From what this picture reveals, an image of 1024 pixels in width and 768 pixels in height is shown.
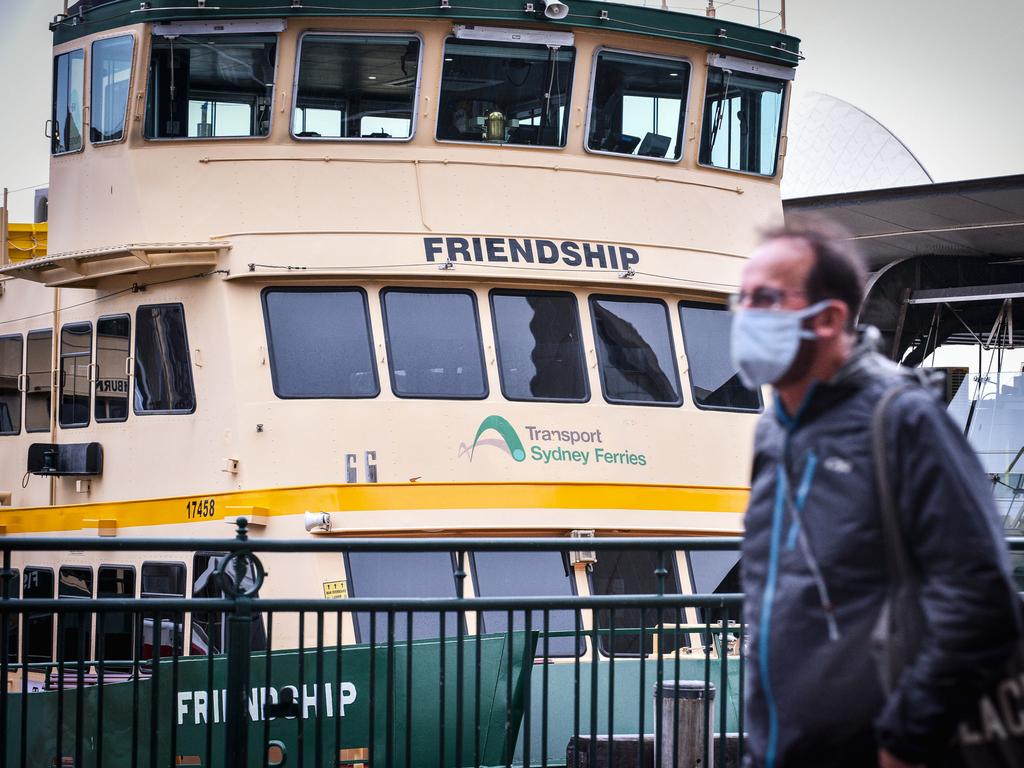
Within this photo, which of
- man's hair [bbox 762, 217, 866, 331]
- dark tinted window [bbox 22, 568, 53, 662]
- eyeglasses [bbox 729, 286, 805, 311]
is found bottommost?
dark tinted window [bbox 22, 568, 53, 662]

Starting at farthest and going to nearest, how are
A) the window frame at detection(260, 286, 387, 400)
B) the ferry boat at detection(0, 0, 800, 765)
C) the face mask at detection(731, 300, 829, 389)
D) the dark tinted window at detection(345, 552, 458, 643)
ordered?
the window frame at detection(260, 286, 387, 400), the ferry boat at detection(0, 0, 800, 765), the dark tinted window at detection(345, 552, 458, 643), the face mask at detection(731, 300, 829, 389)

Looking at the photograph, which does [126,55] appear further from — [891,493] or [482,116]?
[891,493]

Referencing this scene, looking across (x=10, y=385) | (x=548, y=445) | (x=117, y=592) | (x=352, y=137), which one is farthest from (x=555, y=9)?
A: (x=10, y=385)

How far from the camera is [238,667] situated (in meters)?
6.23

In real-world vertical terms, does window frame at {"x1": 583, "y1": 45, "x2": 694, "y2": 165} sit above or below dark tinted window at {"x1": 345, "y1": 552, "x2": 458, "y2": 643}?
above

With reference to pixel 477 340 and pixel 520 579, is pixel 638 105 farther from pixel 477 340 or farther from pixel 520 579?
pixel 520 579

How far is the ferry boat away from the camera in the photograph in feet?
36.6

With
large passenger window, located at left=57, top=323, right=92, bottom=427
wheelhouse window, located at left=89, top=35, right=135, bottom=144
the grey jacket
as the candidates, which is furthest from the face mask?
large passenger window, located at left=57, top=323, right=92, bottom=427

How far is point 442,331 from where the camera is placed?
11.6 meters

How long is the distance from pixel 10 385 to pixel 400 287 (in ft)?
18.1

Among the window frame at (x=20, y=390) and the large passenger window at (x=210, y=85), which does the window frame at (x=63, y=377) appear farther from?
the large passenger window at (x=210, y=85)

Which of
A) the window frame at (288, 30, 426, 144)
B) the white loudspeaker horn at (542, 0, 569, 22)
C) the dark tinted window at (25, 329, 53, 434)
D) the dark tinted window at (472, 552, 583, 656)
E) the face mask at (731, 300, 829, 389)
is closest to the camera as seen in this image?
the face mask at (731, 300, 829, 389)

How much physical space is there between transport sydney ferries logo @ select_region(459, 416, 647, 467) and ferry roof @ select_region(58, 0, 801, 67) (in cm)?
329

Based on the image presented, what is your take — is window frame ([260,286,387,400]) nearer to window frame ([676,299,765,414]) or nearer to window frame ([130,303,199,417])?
window frame ([130,303,199,417])
